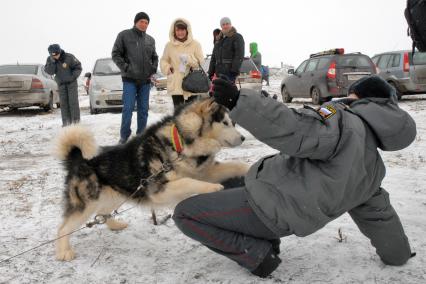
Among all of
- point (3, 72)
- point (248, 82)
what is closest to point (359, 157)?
point (248, 82)

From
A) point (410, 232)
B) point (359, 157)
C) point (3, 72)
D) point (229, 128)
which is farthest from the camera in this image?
point (3, 72)

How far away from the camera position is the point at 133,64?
6.03m

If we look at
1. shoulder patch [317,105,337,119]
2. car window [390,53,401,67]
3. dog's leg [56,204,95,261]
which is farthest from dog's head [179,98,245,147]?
car window [390,53,401,67]

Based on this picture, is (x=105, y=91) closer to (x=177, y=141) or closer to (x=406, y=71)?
(x=406, y=71)

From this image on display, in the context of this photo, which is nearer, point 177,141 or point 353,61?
point 177,141

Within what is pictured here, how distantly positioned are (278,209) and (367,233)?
0.72 metres

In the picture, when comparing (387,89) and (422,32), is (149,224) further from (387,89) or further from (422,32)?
(422,32)

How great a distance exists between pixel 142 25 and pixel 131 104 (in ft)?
3.91

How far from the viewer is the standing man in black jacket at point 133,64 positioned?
6.03 metres

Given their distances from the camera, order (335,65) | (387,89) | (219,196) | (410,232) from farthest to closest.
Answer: (335,65)
(410,232)
(219,196)
(387,89)

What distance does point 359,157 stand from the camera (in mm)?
2016

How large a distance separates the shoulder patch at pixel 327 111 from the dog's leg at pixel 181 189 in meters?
0.92

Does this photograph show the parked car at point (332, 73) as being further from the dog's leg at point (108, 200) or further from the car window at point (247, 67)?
the dog's leg at point (108, 200)

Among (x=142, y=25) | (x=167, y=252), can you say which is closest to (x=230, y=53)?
(x=142, y=25)
